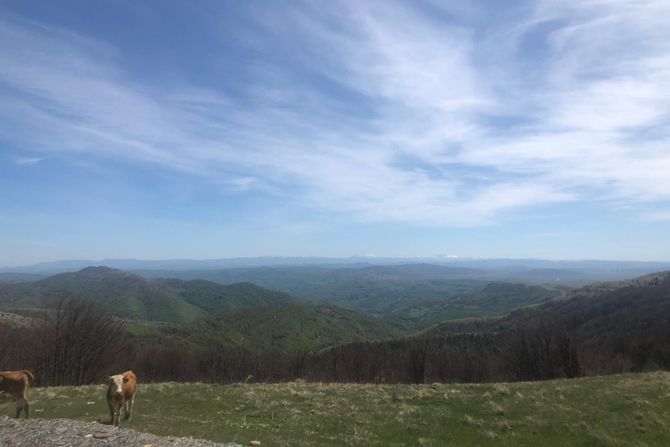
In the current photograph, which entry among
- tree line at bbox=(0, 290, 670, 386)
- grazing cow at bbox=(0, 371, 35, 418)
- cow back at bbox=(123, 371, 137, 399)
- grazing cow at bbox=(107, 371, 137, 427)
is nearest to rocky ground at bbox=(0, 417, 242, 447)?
grazing cow at bbox=(107, 371, 137, 427)

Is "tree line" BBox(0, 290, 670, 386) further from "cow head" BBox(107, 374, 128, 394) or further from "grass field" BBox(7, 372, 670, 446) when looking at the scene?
"cow head" BBox(107, 374, 128, 394)

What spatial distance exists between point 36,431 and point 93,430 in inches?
63.8

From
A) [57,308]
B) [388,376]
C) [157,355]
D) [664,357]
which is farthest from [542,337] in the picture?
[157,355]

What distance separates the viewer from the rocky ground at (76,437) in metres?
11.3

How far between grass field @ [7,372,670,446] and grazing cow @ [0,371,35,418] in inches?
98.9

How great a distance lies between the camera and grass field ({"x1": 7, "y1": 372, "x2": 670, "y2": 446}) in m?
14.8

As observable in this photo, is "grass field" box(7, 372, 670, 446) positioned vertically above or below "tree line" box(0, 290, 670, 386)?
above

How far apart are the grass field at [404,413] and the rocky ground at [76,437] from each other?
173cm

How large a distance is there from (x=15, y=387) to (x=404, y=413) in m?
15.2

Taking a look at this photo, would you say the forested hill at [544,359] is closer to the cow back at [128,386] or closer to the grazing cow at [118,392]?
the cow back at [128,386]

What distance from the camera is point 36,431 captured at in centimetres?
1237

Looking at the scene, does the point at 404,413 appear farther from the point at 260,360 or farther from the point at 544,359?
the point at 260,360

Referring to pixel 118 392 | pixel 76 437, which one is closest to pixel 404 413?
pixel 118 392

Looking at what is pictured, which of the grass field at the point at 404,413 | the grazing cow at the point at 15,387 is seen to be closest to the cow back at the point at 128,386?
the grass field at the point at 404,413
